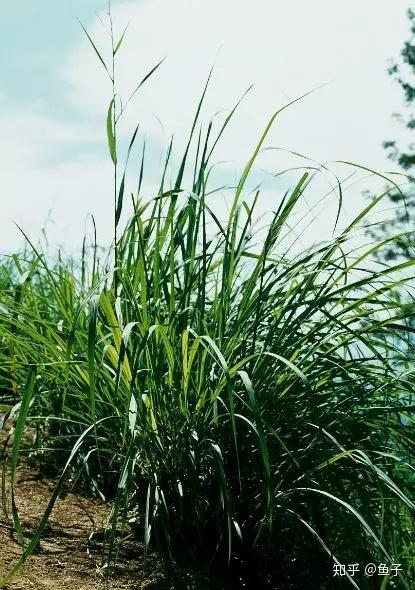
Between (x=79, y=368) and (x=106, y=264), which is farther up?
(x=106, y=264)

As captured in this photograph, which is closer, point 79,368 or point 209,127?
point 209,127

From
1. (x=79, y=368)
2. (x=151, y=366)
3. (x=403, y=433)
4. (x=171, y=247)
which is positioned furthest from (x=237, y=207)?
(x=403, y=433)

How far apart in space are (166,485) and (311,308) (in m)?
0.55

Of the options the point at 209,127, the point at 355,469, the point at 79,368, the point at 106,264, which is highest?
the point at 209,127

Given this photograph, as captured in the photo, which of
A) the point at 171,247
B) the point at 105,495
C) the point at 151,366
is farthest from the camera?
the point at 105,495

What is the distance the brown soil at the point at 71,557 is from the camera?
5.92 ft

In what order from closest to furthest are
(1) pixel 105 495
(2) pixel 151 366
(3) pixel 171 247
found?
(2) pixel 151 366, (3) pixel 171 247, (1) pixel 105 495

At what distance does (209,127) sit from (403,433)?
3.13ft

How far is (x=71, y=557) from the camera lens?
1.92 metres

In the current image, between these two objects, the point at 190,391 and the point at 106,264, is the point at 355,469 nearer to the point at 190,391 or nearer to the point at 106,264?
the point at 190,391

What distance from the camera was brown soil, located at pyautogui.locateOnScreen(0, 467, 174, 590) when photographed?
5.92 ft

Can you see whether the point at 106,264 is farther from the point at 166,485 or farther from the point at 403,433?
the point at 403,433

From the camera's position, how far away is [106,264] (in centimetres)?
248

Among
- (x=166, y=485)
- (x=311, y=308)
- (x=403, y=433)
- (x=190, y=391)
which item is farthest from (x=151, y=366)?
(x=403, y=433)
